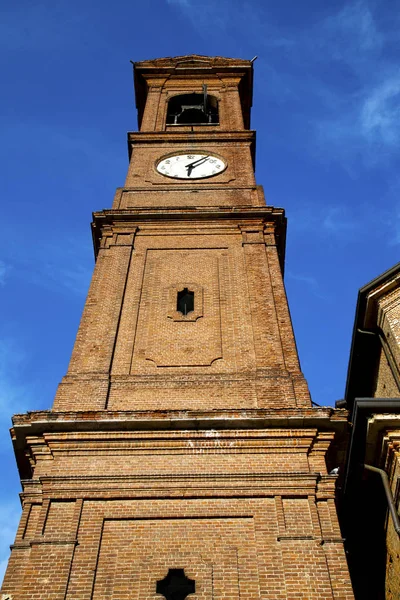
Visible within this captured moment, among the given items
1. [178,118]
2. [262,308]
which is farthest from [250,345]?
[178,118]

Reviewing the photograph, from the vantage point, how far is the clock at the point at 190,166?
65.3 feet

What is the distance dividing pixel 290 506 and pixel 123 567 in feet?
7.98

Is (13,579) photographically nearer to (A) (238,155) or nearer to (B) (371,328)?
(B) (371,328)

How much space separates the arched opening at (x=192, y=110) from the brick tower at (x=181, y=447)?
381 inches

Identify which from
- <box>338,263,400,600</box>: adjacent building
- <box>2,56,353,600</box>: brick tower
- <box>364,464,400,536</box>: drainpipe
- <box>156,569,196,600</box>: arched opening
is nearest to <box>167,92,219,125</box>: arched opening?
<box>2,56,353,600</box>: brick tower

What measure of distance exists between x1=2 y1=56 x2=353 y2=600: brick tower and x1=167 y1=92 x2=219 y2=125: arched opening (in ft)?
31.8

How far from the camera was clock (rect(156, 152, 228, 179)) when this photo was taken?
19891 mm

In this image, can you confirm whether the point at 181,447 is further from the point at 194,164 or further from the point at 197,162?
the point at 197,162

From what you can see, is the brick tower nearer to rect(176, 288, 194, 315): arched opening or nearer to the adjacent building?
rect(176, 288, 194, 315): arched opening

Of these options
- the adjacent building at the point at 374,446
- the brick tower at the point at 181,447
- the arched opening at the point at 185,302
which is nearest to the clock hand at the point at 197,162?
the brick tower at the point at 181,447

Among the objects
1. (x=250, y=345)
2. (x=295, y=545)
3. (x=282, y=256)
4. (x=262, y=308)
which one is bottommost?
(x=295, y=545)

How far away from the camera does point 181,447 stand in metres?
10.6

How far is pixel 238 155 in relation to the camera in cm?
2094

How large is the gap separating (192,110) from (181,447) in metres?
17.3
